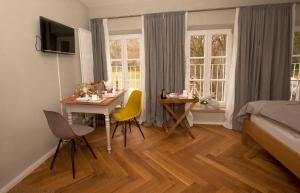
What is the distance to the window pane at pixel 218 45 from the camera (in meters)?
3.71

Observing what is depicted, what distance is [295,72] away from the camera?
3561 millimetres

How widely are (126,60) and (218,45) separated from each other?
6.41 feet

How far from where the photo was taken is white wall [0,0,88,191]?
1.96 meters

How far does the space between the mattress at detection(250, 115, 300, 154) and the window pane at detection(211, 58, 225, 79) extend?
1405 mm

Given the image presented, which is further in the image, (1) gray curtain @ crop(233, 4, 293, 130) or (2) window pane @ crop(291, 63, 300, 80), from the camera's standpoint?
(2) window pane @ crop(291, 63, 300, 80)

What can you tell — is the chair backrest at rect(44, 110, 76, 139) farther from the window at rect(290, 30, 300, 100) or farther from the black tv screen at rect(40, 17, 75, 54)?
the window at rect(290, 30, 300, 100)

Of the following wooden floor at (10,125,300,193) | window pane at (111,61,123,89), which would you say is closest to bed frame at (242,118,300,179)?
wooden floor at (10,125,300,193)

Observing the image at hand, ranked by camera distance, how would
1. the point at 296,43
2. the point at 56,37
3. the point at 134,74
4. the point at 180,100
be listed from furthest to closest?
1. the point at 134,74
2. the point at 296,43
3. the point at 180,100
4. the point at 56,37

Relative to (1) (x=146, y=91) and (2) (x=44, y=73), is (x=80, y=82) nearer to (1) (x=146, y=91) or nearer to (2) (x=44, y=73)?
(2) (x=44, y=73)

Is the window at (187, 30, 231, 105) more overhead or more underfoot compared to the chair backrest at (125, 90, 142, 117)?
more overhead

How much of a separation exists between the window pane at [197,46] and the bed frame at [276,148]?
1651 millimetres

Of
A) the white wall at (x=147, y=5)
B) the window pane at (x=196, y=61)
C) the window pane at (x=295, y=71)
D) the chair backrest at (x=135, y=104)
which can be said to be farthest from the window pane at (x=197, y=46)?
the window pane at (x=295, y=71)

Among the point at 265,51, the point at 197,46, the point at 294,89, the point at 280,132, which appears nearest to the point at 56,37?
the point at 197,46

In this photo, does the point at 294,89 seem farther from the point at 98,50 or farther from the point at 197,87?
the point at 98,50
